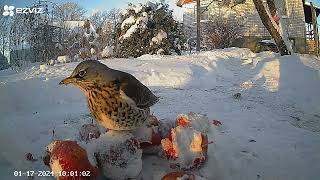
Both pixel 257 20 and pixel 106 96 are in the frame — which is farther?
pixel 257 20

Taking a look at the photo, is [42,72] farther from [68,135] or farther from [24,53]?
[68,135]

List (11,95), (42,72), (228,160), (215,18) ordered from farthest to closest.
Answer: (215,18)
(42,72)
(11,95)
(228,160)

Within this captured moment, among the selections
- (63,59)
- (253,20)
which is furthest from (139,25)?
(253,20)

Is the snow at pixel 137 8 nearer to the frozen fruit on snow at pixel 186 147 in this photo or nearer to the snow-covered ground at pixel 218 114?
the snow-covered ground at pixel 218 114

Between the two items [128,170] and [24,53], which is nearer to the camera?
[128,170]

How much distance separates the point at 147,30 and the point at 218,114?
2.89 meters

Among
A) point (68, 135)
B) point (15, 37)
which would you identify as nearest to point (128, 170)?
point (68, 135)

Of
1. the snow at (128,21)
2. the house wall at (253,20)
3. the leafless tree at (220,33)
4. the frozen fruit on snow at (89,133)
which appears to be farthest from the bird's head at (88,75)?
the house wall at (253,20)

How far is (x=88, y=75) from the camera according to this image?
113cm

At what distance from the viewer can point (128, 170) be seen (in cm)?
108

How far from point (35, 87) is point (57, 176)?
143 centimetres

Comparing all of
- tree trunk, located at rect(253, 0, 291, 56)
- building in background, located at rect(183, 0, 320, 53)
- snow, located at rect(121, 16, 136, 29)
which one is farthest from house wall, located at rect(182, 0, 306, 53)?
snow, located at rect(121, 16, 136, 29)

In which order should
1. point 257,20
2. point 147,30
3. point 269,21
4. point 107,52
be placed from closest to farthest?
point 107,52 → point 147,30 → point 269,21 → point 257,20

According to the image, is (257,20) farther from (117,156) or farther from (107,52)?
(117,156)
